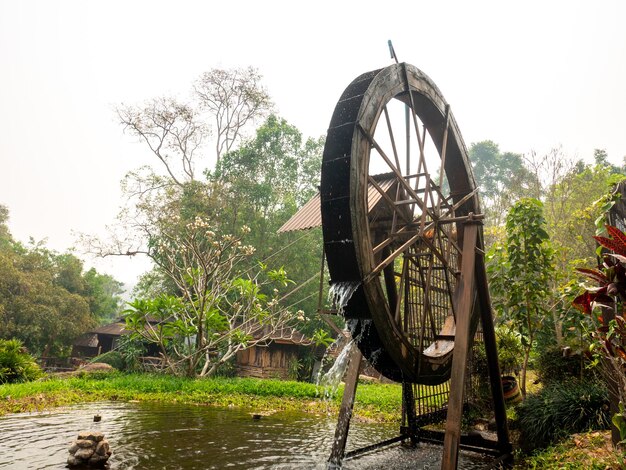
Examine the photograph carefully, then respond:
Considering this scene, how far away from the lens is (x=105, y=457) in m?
4.33

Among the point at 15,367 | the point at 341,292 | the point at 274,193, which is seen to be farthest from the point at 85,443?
the point at 274,193

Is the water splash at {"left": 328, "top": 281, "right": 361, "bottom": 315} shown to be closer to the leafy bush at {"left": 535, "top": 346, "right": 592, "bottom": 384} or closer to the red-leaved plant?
the red-leaved plant

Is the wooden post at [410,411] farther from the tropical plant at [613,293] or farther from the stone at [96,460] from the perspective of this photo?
the stone at [96,460]

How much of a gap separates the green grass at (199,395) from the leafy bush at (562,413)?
318 cm

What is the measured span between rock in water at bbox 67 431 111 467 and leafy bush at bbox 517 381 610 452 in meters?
4.80

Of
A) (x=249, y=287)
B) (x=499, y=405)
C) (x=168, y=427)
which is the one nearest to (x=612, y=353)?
(x=499, y=405)

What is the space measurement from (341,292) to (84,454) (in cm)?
300

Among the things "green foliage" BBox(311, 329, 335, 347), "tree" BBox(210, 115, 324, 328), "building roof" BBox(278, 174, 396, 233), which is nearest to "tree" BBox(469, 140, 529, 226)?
"tree" BBox(210, 115, 324, 328)

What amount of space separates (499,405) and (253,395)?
21.8ft

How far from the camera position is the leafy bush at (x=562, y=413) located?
4.77m

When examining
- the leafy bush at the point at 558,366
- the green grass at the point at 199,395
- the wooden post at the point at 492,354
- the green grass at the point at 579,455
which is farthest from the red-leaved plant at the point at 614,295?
the green grass at the point at 199,395

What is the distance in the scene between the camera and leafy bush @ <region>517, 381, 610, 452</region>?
4.77 meters

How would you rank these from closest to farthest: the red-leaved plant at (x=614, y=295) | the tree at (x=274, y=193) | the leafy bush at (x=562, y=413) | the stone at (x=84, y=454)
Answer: the red-leaved plant at (x=614, y=295)
the stone at (x=84, y=454)
the leafy bush at (x=562, y=413)
the tree at (x=274, y=193)

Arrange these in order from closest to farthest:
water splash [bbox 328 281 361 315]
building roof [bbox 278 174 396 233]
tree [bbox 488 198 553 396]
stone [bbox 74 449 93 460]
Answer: water splash [bbox 328 281 361 315], stone [bbox 74 449 93 460], building roof [bbox 278 174 396 233], tree [bbox 488 198 553 396]
